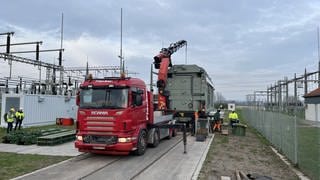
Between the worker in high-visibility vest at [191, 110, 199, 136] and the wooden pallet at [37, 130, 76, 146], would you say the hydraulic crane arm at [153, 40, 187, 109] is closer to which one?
the worker in high-visibility vest at [191, 110, 199, 136]

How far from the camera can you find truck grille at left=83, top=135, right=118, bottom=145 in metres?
12.1

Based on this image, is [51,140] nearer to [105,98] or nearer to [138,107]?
[105,98]

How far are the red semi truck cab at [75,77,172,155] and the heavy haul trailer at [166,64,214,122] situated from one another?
8.99m

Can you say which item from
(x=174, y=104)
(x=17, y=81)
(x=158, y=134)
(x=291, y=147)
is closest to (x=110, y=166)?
(x=158, y=134)

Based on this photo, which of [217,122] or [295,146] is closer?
[295,146]

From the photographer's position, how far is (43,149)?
14695 millimetres

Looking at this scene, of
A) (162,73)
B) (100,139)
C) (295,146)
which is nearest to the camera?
(295,146)

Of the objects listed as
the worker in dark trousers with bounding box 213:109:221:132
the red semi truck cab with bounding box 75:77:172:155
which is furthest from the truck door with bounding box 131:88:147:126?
the worker in dark trousers with bounding box 213:109:221:132

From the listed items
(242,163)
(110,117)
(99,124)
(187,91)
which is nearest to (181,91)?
(187,91)

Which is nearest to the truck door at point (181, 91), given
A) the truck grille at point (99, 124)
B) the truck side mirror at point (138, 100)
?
the truck side mirror at point (138, 100)

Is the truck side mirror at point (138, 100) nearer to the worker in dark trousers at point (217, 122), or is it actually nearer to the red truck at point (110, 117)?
the red truck at point (110, 117)

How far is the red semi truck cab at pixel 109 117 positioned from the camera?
1207 cm

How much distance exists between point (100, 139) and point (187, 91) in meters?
10.7

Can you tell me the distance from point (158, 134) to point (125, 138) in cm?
441
